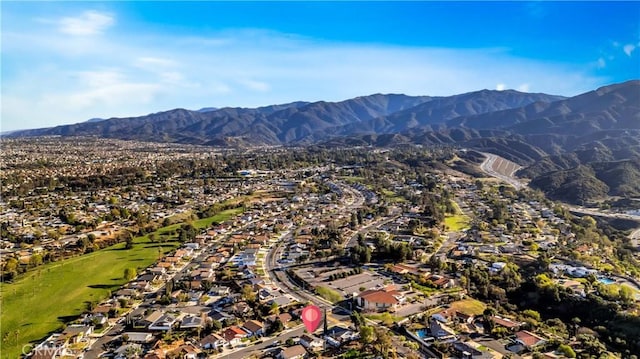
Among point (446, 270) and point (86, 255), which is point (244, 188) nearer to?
point (86, 255)

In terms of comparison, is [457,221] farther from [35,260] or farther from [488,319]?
[35,260]

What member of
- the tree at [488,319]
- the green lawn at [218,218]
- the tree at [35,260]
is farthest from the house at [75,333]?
the green lawn at [218,218]

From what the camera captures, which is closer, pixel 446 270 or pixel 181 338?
pixel 181 338

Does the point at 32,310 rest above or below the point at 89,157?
below

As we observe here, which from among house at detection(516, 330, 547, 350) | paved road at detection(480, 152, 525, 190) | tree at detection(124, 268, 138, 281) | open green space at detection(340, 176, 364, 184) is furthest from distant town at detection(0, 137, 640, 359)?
paved road at detection(480, 152, 525, 190)

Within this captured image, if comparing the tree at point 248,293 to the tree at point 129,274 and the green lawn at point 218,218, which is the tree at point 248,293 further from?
the green lawn at point 218,218

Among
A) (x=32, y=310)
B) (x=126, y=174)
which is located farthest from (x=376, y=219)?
(x=126, y=174)

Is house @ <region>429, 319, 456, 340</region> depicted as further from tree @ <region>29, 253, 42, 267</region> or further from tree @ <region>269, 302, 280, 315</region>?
tree @ <region>29, 253, 42, 267</region>

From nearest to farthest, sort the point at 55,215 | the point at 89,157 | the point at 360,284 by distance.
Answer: the point at 360,284, the point at 55,215, the point at 89,157

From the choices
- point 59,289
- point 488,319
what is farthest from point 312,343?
point 59,289
